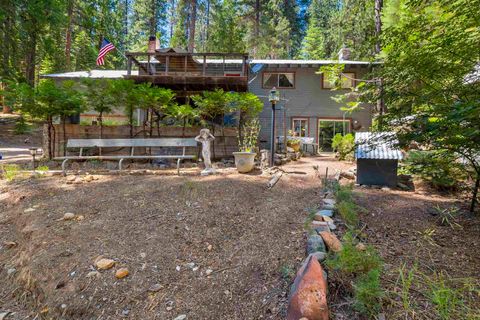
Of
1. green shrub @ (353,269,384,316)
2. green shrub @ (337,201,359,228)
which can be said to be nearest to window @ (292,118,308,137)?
green shrub @ (337,201,359,228)

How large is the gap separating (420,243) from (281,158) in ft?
18.7

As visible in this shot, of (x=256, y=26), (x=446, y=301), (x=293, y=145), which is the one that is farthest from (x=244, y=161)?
(x=256, y=26)

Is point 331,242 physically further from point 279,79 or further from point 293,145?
point 279,79

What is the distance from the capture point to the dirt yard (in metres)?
2.08

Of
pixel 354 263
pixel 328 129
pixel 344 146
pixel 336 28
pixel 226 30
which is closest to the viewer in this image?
pixel 354 263

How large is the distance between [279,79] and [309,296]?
12292 mm

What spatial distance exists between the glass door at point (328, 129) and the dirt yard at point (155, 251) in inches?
381

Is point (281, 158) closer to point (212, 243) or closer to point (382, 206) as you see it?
point (382, 206)

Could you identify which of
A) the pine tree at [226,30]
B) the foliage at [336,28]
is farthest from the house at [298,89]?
the pine tree at [226,30]

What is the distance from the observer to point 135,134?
831cm

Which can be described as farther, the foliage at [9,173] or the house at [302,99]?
the house at [302,99]

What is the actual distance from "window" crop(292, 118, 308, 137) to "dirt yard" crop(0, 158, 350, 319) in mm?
9106

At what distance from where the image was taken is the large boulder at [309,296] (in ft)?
5.27

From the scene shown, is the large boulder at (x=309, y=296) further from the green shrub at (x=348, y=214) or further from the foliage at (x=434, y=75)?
the foliage at (x=434, y=75)
